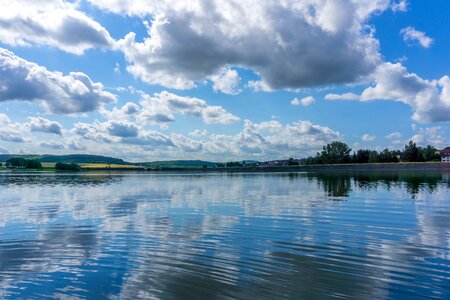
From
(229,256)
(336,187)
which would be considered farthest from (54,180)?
(229,256)

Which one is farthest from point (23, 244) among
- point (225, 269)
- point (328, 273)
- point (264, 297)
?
point (328, 273)

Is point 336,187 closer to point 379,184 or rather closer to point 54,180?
point 379,184

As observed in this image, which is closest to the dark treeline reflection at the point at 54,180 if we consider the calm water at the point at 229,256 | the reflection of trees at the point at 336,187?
the reflection of trees at the point at 336,187

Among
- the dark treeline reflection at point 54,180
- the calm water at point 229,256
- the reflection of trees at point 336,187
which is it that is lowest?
the dark treeline reflection at point 54,180

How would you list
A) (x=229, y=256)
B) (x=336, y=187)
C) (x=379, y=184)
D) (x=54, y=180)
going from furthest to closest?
(x=54, y=180) → (x=379, y=184) → (x=336, y=187) → (x=229, y=256)

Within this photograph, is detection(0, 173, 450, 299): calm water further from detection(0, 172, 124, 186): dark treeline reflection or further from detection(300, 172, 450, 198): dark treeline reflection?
detection(0, 172, 124, 186): dark treeline reflection

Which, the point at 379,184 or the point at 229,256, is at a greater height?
the point at 379,184

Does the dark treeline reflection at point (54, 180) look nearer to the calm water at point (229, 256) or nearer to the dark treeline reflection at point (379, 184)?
the dark treeline reflection at point (379, 184)

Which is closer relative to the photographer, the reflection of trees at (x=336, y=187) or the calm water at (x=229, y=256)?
the calm water at (x=229, y=256)

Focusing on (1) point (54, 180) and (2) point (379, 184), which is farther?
(1) point (54, 180)

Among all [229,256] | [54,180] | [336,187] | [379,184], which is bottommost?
[54,180]

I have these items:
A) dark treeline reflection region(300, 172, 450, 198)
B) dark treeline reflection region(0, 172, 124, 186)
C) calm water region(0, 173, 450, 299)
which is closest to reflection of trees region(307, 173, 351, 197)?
dark treeline reflection region(300, 172, 450, 198)

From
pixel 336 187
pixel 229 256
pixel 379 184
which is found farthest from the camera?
pixel 379 184

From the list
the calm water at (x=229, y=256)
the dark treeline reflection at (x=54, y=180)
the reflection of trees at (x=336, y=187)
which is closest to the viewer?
the calm water at (x=229, y=256)
